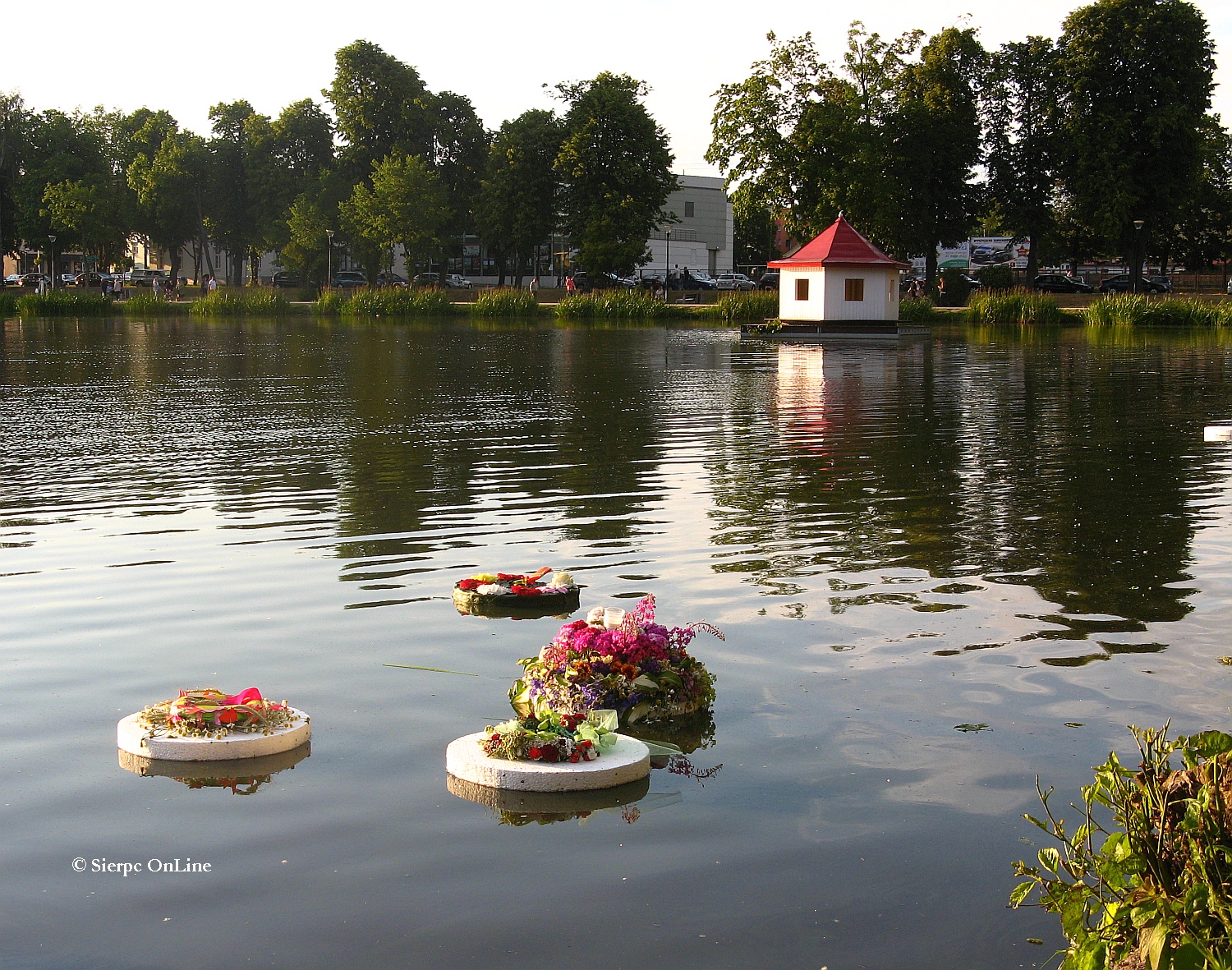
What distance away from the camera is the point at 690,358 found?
1594 inches

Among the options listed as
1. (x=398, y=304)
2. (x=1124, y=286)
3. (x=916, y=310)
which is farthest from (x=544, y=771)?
(x=1124, y=286)

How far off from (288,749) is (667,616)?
3.58 m

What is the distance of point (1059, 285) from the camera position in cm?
8369

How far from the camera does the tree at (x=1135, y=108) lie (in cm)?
7269

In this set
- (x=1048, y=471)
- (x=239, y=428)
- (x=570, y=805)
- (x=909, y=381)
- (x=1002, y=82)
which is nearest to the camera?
(x=570, y=805)

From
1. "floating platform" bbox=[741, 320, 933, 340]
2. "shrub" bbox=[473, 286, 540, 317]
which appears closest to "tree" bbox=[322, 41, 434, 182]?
"shrub" bbox=[473, 286, 540, 317]

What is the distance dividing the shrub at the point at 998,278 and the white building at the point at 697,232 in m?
41.8

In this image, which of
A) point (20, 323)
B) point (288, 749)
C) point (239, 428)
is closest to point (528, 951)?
point (288, 749)

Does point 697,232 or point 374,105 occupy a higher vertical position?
point 374,105

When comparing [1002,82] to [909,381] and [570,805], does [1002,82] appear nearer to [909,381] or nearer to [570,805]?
[909,381]

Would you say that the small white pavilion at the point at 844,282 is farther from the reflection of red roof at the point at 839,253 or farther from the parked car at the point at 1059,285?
the parked car at the point at 1059,285

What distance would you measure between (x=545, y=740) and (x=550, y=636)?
279 cm

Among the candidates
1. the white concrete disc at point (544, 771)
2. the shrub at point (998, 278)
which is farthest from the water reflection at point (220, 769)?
the shrub at point (998, 278)

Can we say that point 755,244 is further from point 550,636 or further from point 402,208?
point 550,636
